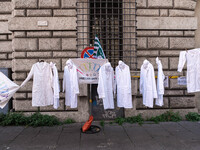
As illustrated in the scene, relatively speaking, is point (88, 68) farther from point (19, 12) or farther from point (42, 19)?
point (19, 12)

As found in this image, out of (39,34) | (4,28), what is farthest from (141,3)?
(4,28)

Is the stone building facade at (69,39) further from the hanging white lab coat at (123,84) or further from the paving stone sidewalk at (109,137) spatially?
the hanging white lab coat at (123,84)

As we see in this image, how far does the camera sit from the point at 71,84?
16.3 feet

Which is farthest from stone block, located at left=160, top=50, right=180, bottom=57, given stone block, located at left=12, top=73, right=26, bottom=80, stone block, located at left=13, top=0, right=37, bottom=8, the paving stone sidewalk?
stone block, located at left=12, top=73, right=26, bottom=80

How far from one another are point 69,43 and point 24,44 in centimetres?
166

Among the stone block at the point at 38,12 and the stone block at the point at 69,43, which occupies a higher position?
the stone block at the point at 38,12

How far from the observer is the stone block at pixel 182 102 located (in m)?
6.77

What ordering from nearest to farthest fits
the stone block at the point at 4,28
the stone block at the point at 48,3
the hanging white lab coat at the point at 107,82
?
the hanging white lab coat at the point at 107,82
the stone block at the point at 48,3
the stone block at the point at 4,28

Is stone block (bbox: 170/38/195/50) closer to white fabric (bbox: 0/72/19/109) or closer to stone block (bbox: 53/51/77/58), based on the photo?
stone block (bbox: 53/51/77/58)

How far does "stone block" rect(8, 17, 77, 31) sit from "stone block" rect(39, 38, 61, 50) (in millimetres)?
400

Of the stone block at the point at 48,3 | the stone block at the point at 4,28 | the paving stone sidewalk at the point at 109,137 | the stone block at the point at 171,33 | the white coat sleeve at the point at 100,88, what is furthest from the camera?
the stone block at the point at 4,28

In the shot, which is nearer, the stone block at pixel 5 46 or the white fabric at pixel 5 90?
the white fabric at pixel 5 90

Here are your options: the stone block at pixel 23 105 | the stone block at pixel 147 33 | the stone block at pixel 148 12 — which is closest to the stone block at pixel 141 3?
the stone block at pixel 148 12

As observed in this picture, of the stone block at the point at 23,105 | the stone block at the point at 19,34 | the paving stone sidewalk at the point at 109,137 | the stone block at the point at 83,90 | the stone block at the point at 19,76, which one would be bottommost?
the paving stone sidewalk at the point at 109,137
